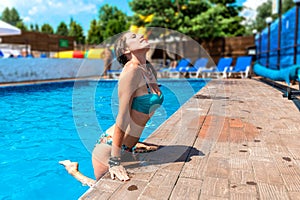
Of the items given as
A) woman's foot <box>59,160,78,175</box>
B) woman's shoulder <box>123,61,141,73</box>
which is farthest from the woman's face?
woman's foot <box>59,160,78,175</box>

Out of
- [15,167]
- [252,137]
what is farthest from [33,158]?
[252,137]

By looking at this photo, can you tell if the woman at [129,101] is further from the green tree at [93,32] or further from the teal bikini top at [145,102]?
the green tree at [93,32]

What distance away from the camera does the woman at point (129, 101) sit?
1689mm

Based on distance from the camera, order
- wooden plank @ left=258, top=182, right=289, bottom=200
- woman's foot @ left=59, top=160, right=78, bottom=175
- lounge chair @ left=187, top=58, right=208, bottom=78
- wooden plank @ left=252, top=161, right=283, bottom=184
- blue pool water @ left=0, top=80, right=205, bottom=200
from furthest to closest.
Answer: lounge chair @ left=187, top=58, right=208, bottom=78
blue pool water @ left=0, top=80, right=205, bottom=200
woman's foot @ left=59, top=160, right=78, bottom=175
wooden plank @ left=252, top=161, right=283, bottom=184
wooden plank @ left=258, top=182, right=289, bottom=200

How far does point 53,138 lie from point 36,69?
8403mm

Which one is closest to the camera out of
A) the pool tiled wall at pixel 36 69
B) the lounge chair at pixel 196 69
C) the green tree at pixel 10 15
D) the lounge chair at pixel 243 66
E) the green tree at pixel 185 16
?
the pool tiled wall at pixel 36 69

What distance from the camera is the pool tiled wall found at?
1031 centimetres

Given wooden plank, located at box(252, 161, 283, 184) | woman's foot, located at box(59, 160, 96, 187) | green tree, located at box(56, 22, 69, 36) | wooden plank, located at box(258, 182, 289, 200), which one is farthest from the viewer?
green tree, located at box(56, 22, 69, 36)

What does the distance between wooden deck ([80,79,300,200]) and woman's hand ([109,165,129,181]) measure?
3 cm

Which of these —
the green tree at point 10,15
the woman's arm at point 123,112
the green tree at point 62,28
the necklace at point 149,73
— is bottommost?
the woman's arm at point 123,112

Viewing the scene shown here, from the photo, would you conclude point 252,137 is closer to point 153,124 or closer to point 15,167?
point 153,124

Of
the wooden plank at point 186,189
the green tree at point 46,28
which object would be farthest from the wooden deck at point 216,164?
the green tree at point 46,28

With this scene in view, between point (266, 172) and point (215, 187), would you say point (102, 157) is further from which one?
point (266, 172)

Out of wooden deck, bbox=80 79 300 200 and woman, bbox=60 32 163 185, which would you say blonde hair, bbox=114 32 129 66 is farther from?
wooden deck, bbox=80 79 300 200
